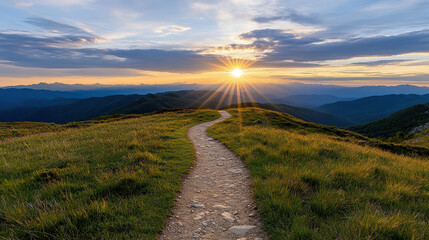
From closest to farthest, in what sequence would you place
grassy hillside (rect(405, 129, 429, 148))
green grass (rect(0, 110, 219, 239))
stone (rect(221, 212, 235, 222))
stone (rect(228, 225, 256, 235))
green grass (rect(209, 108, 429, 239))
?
green grass (rect(209, 108, 429, 239)) → green grass (rect(0, 110, 219, 239)) → stone (rect(228, 225, 256, 235)) → stone (rect(221, 212, 235, 222)) → grassy hillside (rect(405, 129, 429, 148))

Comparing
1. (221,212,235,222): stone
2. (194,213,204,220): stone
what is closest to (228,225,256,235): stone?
(221,212,235,222): stone

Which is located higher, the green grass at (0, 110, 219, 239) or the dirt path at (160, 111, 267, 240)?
the green grass at (0, 110, 219, 239)

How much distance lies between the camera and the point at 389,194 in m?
5.29

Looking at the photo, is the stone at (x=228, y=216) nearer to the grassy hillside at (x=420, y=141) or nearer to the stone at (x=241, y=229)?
the stone at (x=241, y=229)

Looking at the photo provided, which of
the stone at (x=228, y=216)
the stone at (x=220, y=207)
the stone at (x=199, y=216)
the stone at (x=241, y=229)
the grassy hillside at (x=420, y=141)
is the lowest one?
the grassy hillside at (x=420, y=141)

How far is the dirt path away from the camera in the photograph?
4340mm

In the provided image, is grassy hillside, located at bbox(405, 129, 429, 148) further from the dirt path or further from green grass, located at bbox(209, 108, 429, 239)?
the dirt path

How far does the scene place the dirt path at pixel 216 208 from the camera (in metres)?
4.34

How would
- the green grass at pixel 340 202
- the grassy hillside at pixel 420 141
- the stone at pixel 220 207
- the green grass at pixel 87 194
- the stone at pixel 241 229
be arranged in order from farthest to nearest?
the grassy hillside at pixel 420 141, the stone at pixel 220 207, the stone at pixel 241 229, the green grass at pixel 87 194, the green grass at pixel 340 202

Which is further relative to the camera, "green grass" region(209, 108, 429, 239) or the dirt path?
the dirt path

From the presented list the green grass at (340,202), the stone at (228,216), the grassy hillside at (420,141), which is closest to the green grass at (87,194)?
the stone at (228,216)

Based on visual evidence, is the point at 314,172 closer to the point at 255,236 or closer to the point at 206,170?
the point at 255,236

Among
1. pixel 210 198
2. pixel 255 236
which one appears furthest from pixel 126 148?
pixel 255 236

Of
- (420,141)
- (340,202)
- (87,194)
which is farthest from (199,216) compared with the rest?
(420,141)
